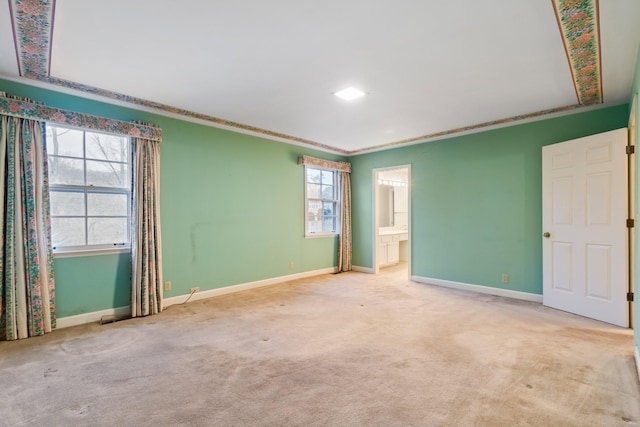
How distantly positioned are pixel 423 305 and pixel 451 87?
262 cm

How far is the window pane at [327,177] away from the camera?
20.7 feet

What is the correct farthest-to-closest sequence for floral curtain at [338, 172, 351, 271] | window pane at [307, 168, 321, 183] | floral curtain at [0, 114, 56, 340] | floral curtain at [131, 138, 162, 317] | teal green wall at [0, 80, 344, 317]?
floral curtain at [338, 172, 351, 271], window pane at [307, 168, 321, 183], floral curtain at [131, 138, 162, 317], teal green wall at [0, 80, 344, 317], floral curtain at [0, 114, 56, 340]

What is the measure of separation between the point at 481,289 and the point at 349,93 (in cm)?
350

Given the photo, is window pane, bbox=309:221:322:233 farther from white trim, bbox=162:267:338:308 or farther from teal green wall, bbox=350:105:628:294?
teal green wall, bbox=350:105:628:294

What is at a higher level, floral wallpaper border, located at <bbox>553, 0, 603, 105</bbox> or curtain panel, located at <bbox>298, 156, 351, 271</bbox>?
floral wallpaper border, located at <bbox>553, 0, 603, 105</bbox>

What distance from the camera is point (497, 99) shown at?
11.9 feet

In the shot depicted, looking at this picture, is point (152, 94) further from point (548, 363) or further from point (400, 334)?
point (548, 363)

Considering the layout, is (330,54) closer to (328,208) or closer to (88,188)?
(88,188)

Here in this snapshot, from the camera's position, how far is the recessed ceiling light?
10.9ft

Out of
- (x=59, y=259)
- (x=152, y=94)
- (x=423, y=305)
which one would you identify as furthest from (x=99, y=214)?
(x=423, y=305)

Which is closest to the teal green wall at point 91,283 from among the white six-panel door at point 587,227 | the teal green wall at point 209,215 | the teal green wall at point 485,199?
the teal green wall at point 209,215

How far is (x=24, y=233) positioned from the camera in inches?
119

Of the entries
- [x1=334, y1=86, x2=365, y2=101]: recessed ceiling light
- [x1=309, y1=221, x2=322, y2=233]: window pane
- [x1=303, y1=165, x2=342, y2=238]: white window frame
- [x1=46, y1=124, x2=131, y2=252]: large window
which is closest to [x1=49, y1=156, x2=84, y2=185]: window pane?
[x1=46, y1=124, x2=131, y2=252]: large window

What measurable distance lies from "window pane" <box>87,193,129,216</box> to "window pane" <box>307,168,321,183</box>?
10.2 feet
